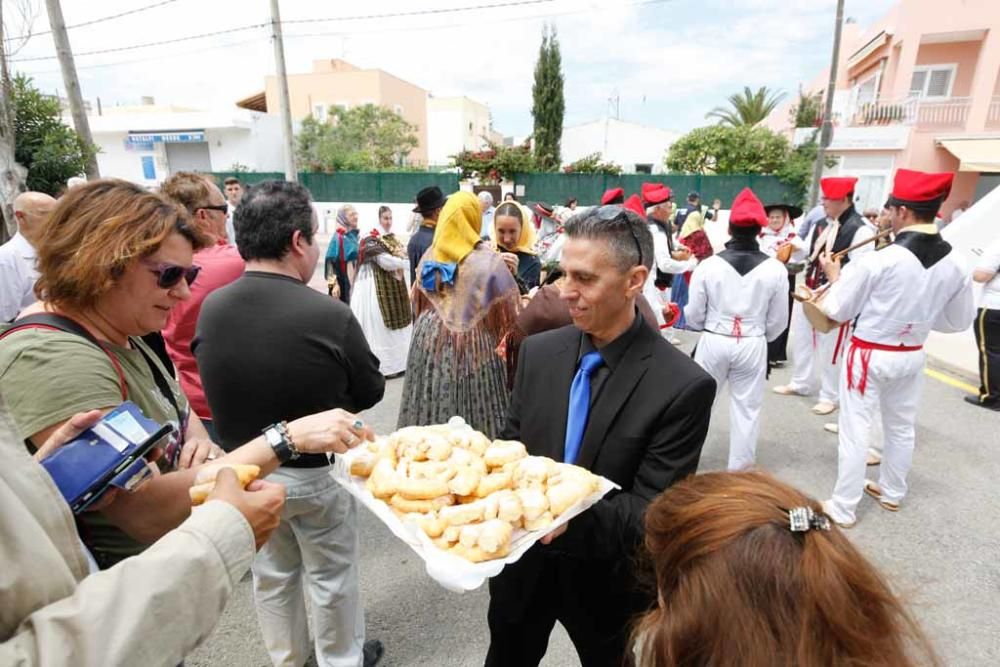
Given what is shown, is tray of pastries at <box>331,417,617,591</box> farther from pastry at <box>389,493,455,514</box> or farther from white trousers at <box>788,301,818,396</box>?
white trousers at <box>788,301,818,396</box>

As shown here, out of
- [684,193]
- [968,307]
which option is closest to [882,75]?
[684,193]

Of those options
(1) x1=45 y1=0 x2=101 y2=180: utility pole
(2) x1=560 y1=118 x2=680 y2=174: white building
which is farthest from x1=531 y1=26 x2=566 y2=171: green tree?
(1) x1=45 y1=0 x2=101 y2=180: utility pole

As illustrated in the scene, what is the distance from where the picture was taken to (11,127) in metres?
7.10

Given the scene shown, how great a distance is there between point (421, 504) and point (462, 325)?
6.27ft

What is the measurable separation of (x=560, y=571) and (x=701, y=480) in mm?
909

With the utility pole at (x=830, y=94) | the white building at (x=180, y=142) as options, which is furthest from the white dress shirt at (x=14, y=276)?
the white building at (x=180, y=142)

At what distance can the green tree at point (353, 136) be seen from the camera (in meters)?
33.6

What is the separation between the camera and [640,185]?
70.8ft

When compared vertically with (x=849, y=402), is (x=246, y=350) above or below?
above

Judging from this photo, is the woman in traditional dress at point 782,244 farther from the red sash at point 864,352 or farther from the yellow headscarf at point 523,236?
the yellow headscarf at point 523,236

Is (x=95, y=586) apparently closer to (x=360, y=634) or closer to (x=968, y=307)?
(x=360, y=634)

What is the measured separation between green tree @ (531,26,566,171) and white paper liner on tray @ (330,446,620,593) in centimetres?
3161

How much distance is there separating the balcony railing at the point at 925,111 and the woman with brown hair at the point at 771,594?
977 inches

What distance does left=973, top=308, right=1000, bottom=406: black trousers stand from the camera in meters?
5.43
